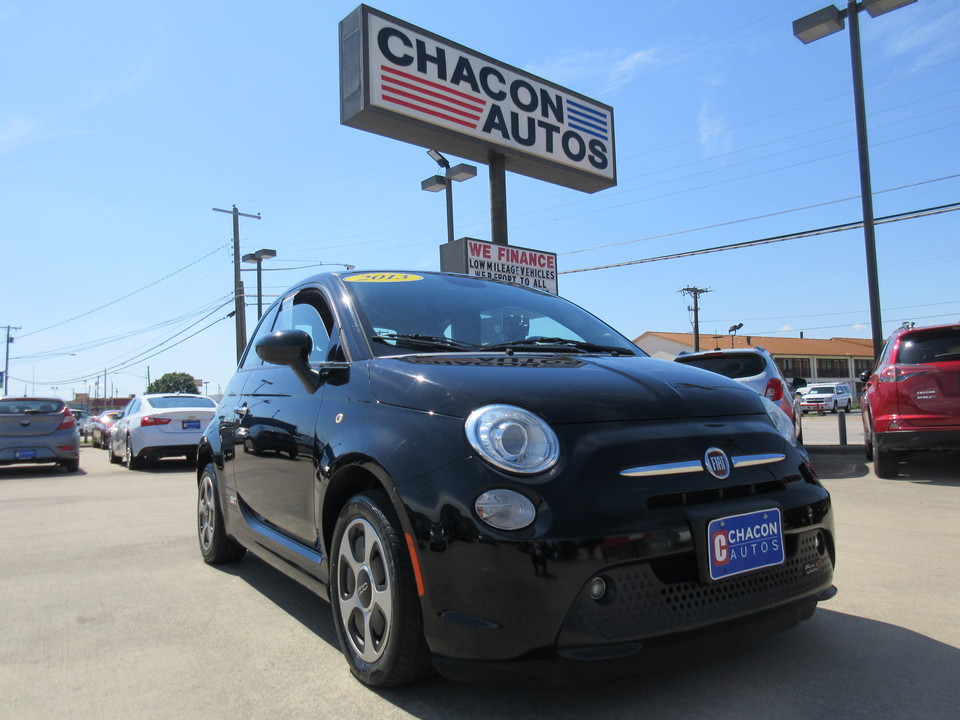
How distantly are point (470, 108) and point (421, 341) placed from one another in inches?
333

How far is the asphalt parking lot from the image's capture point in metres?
2.37

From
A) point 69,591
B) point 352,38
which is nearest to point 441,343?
point 69,591

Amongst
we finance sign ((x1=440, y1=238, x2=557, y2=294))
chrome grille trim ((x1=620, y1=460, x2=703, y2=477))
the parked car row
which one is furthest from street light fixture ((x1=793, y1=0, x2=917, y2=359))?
chrome grille trim ((x1=620, y1=460, x2=703, y2=477))

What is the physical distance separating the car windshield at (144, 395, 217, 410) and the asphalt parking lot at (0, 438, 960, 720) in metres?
8.47

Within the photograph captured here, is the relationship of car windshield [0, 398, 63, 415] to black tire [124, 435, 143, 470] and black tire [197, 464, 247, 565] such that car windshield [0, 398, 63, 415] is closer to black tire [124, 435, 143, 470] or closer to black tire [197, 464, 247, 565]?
black tire [124, 435, 143, 470]

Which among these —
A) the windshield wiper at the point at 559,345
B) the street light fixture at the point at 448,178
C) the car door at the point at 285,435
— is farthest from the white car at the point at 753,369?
the street light fixture at the point at 448,178

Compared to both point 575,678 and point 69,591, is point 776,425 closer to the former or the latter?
point 575,678

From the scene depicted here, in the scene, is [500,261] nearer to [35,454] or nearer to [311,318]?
[311,318]

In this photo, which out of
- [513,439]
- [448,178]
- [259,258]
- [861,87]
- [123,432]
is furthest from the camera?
[259,258]

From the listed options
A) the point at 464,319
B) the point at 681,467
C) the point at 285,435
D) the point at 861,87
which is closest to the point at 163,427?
the point at 285,435

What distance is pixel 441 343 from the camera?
123 inches

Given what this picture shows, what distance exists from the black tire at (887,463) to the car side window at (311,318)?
6569mm

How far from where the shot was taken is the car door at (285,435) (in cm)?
306

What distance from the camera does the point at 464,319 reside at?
3.41 meters
